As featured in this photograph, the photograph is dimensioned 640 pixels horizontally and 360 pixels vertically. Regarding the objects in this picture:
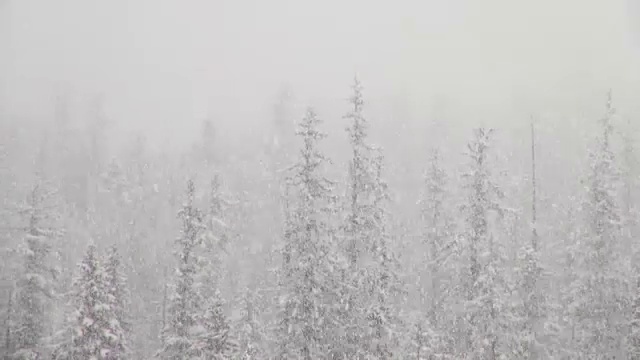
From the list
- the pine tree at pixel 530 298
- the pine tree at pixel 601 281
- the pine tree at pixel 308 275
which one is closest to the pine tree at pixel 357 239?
the pine tree at pixel 308 275

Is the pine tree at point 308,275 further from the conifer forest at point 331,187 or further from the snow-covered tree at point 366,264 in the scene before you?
the snow-covered tree at point 366,264

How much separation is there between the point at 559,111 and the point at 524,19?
1928 inches

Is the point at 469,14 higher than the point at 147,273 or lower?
higher

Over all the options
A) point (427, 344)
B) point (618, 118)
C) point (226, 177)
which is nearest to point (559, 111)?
point (618, 118)

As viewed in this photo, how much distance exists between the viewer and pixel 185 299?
19.8 meters

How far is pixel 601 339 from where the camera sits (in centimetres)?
2250

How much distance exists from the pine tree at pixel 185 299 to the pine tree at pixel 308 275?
452 cm

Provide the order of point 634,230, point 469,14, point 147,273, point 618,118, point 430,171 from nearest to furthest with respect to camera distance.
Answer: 1. point 430,171
2. point 634,230
3. point 147,273
4. point 618,118
5. point 469,14

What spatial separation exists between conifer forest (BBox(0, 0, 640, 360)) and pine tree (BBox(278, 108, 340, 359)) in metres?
0.08

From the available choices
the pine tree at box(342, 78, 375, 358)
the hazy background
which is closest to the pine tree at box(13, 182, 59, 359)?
the pine tree at box(342, 78, 375, 358)

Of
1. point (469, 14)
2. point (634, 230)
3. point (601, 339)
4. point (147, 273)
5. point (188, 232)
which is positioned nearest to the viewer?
point (188, 232)

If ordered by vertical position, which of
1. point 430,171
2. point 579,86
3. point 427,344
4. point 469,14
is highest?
point 469,14

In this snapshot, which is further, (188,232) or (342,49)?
(342,49)

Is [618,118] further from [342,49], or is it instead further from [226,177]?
[342,49]
